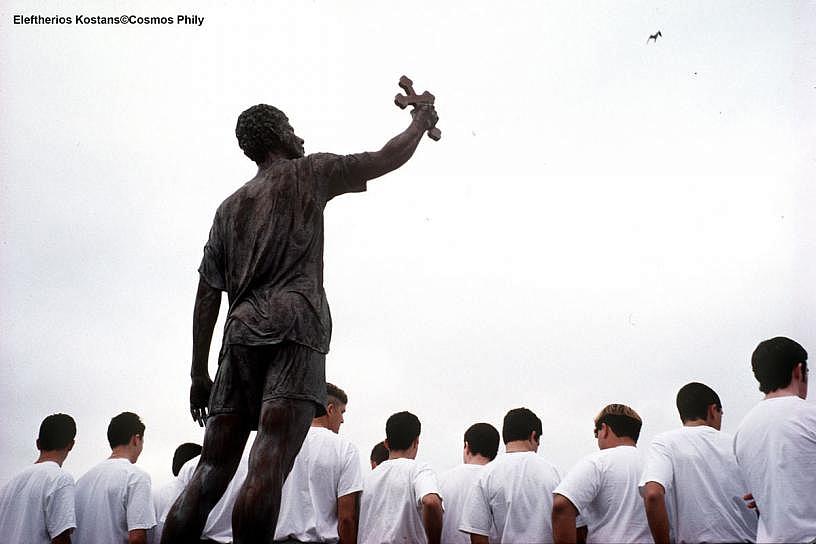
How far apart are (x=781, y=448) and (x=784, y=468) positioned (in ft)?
0.44

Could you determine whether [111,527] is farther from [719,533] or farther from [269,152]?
[719,533]

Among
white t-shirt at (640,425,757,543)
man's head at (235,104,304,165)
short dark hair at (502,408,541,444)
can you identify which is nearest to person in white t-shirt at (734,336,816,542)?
white t-shirt at (640,425,757,543)

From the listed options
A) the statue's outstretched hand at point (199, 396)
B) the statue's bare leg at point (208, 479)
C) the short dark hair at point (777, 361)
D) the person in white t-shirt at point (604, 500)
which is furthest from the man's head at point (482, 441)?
the statue's bare leg at point (208, 479)

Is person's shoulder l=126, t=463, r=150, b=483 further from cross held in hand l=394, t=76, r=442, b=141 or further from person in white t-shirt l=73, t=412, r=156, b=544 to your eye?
cross held in hand l=394, t=76, r=442, b=141

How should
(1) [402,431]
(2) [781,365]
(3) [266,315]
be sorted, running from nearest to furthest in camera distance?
(3) [266,315]
(2) [781,365]
(1) [402,431]

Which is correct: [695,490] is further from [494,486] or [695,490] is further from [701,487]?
[494,486]

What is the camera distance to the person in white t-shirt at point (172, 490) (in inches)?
323

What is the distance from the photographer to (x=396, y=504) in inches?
317

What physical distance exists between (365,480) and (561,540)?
2054 mm

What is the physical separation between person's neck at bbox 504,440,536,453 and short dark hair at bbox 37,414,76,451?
3963 millimetres

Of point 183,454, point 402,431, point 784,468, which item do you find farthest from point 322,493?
point 784,468

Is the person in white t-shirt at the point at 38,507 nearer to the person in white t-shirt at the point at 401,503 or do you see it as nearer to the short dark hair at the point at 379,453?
the person in white t-shirt at the point at 401,503

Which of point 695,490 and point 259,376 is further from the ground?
point 259,376

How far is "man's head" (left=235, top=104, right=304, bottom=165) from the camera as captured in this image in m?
5.46
